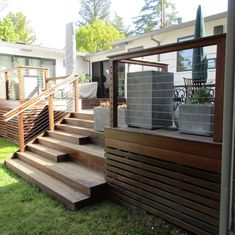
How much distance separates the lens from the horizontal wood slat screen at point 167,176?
2383 mm

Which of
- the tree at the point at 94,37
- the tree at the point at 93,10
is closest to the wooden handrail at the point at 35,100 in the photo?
the tree at the point at 94,37

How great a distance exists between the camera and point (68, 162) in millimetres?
4586

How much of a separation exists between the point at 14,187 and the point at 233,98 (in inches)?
142

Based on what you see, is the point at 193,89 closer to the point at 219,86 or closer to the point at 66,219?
the point at 219,86

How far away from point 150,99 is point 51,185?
6.40 feet

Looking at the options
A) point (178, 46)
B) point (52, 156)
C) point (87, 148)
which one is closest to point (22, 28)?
point (52, 156)

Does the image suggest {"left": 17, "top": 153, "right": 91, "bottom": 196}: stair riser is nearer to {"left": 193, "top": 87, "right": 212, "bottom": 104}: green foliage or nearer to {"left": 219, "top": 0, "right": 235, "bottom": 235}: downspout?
{"left": 193, "top": 87, "right": 212, "bottom": 104}: green foliage

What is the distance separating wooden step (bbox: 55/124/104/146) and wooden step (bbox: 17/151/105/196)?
23.6 inches

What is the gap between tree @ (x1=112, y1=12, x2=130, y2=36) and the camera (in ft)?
90.0

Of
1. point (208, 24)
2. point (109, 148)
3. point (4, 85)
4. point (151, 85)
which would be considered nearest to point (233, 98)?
point (151, 85)

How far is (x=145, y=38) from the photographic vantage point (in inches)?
352

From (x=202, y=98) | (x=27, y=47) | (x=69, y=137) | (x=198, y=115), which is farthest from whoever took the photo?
(x=27, y=47)

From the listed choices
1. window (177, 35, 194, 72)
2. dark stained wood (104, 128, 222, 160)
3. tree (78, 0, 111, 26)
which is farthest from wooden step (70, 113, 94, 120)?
tree (78, 0, 111, 26)

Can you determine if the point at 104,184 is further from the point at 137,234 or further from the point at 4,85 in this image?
the point at 4,85
